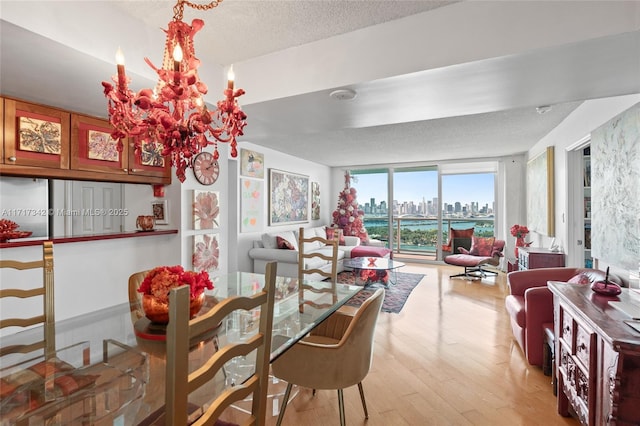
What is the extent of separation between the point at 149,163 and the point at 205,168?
507mm

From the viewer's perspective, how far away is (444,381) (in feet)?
7.68

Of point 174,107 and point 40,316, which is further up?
point 174,107

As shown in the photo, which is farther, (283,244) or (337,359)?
(283,244)

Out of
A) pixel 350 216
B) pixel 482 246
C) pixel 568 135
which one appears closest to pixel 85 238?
pixel 568 135

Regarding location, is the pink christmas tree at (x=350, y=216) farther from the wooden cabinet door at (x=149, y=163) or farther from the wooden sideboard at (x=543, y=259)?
the wooden cabinet door at (x=149, y=163)

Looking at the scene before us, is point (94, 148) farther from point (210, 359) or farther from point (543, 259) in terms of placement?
point (543, 259)

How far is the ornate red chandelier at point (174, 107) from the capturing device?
4.50 ft

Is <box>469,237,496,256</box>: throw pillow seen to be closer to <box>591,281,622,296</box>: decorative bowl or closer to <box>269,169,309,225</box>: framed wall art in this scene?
<box>269,169,309,225</box>: framed wall art

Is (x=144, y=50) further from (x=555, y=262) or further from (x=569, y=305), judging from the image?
(x=555, y=262)

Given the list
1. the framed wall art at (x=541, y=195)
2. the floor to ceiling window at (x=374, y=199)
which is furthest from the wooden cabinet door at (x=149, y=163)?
the floor to ceiling window at (x=374, y=199)

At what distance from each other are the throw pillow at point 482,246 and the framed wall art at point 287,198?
355 centimetres

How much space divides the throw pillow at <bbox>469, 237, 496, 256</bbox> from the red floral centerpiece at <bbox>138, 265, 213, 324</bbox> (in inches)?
227

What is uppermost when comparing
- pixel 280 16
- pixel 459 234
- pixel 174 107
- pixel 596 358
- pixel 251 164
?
pixel 280 16

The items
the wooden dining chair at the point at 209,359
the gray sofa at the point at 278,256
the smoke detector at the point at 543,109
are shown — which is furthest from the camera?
the gray sofa at the point at 278,256
